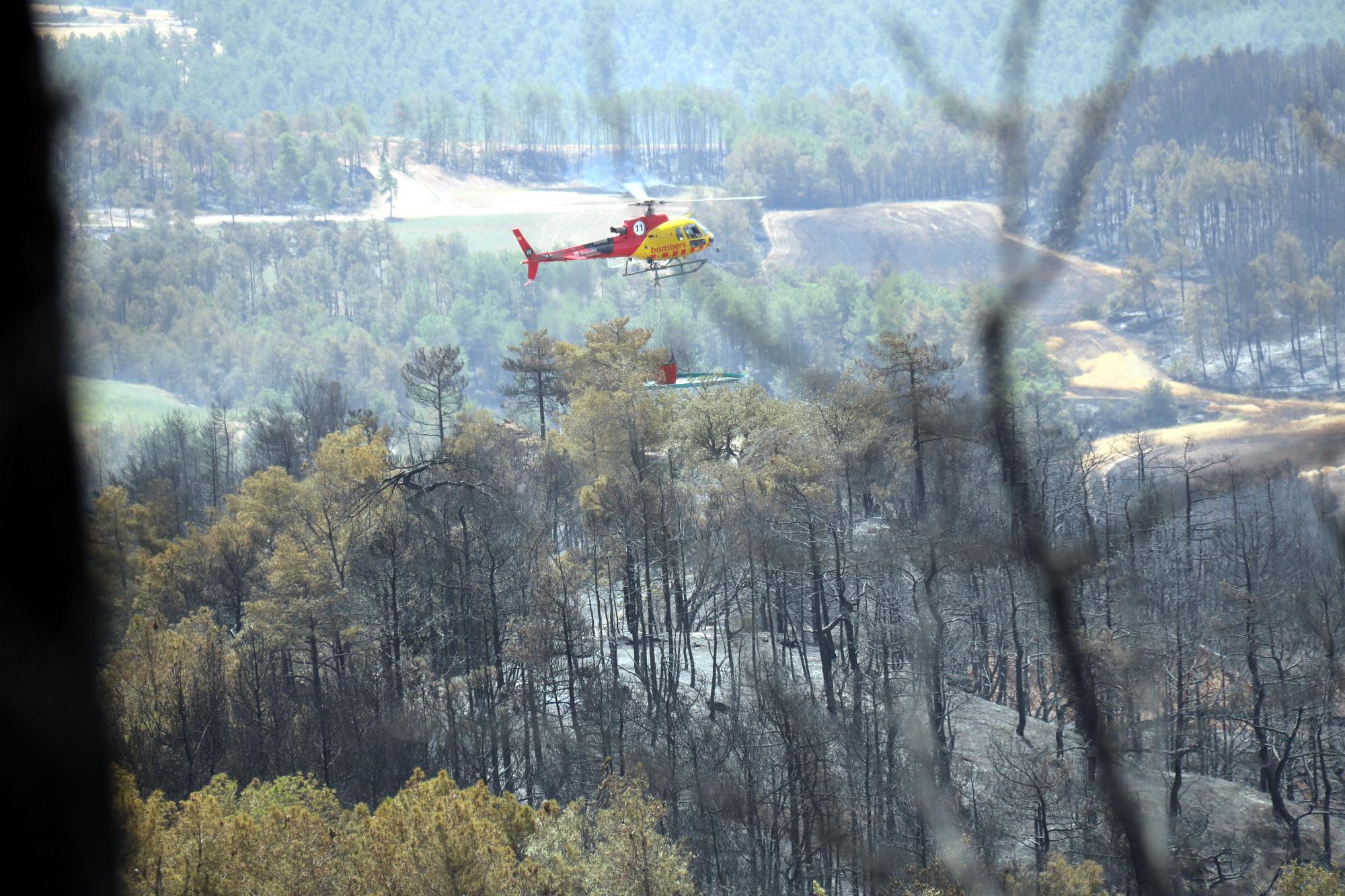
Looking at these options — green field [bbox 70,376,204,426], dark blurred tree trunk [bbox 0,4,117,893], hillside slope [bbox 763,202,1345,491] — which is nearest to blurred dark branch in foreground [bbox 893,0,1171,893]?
hillside slope [bbox 763,202,1345,491]

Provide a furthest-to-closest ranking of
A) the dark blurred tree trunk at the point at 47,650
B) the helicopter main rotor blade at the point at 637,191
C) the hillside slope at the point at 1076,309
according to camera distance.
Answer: the hillside slope at the point at 1076,309
the helicopter main rotor blade at the point at 637,191
the dark blurred tree trunk at the point at 47,650

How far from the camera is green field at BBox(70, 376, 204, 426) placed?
104 m

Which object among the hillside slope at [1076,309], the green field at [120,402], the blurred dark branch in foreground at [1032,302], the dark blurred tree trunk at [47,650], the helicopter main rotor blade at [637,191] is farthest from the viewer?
the green field at [120,402]

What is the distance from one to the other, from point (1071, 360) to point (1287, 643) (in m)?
84.4

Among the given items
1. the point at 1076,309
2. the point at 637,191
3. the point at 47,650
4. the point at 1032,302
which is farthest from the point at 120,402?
the point at 1076,309

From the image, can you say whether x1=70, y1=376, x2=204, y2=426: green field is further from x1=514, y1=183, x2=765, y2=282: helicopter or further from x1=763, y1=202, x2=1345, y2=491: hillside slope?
x1=763, y1=202, x2=1345, y2=491: hillside slope

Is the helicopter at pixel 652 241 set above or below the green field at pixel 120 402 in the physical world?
above

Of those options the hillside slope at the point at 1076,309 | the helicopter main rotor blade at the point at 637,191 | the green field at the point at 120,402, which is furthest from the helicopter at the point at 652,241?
the green field at the point at 120,402

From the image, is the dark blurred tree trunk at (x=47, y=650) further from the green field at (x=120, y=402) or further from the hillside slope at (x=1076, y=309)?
the hillside slope at (x=1076, y=309)

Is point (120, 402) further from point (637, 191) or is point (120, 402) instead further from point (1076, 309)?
point (1076, 309)

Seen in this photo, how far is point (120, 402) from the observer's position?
118 metres

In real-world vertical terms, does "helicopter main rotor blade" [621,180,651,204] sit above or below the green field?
above

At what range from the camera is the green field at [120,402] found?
10362 centimetres

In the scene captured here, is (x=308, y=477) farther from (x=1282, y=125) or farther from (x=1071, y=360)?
(x=1282, y=125)
